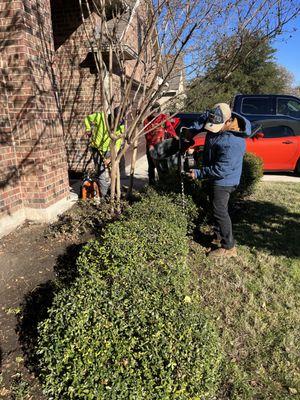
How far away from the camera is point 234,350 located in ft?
9.48

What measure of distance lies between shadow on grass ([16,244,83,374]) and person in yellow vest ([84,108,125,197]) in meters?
2.33

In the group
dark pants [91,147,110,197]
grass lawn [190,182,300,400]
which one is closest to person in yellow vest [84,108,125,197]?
dark pants [91,147,110,197]

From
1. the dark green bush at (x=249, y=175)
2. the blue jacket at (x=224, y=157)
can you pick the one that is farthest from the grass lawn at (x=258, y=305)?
the blue jacket at (x=224, y=157)

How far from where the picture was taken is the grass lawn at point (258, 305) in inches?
102

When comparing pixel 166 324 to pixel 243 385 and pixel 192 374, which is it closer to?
pixel 192 374

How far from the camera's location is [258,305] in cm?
349

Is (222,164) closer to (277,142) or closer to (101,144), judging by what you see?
(101,144)

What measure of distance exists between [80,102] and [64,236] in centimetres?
459

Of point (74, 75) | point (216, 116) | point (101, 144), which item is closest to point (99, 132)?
point (101, 144)

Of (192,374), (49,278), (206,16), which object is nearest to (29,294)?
(49,278)

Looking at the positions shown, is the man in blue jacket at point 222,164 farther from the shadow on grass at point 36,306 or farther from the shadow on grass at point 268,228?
the shadow on grass at point 36,306

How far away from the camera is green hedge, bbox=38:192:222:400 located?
189 cm

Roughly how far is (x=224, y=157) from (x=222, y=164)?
0.09 meters

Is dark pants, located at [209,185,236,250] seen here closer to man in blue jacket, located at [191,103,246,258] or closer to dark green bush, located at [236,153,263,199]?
man in blue jacket, located at [191,103,246,258]
